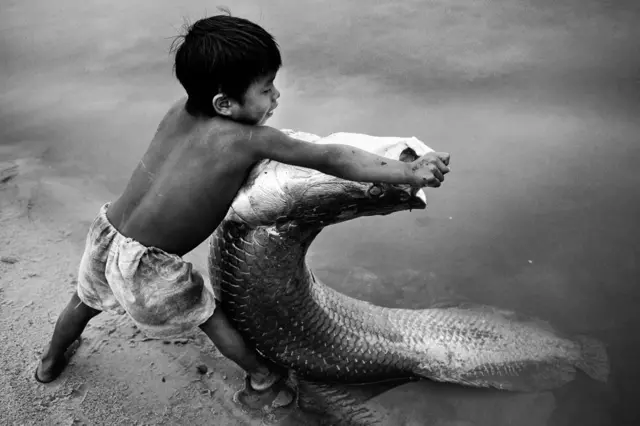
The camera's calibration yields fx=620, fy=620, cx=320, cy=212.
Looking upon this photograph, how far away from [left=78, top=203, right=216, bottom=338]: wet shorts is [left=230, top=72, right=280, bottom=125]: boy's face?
423mm

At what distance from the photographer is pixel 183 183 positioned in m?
1.52

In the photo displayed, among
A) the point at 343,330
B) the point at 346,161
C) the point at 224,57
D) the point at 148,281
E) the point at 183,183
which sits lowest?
the point at 343,330

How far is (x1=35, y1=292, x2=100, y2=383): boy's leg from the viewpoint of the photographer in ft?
6.31

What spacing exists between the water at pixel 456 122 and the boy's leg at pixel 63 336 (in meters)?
0.96

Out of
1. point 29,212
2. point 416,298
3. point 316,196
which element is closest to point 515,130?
point 416,298

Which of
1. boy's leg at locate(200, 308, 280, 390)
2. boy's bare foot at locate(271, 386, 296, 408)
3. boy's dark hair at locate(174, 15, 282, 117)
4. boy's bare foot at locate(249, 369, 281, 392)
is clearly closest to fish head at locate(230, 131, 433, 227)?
boy's dark hair at locate(174, 15, 282, 117)

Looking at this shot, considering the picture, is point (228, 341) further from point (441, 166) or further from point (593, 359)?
point (593, 359)

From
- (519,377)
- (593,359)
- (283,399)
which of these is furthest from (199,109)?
(593,359)

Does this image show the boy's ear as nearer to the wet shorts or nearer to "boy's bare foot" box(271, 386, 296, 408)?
the wet shorts

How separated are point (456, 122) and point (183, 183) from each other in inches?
75.6

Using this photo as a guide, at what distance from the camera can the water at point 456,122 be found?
2.32 meters

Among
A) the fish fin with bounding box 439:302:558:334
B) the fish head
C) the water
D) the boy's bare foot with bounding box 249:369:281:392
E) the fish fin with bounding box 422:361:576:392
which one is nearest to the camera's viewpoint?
the fish head

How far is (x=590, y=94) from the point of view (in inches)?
123

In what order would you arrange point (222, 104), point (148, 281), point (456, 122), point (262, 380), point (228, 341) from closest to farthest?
point (222, 104)
point (148, 281)
point (228, 341)
point (262, 380)
point (456, 122)
